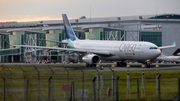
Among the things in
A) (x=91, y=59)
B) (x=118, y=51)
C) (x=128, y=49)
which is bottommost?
(x=91, y=59)

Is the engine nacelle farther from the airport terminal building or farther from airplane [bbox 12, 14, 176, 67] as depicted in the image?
the airport terminal building

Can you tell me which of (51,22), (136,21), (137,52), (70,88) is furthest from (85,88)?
(51,22)

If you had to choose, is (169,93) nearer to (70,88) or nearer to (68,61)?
(70,88)

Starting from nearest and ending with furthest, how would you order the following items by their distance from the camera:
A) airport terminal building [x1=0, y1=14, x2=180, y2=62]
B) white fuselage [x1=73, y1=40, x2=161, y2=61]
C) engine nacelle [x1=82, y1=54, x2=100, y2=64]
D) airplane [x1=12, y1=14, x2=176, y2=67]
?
white fuselage [x1=73, y1=40, x2=161, y2=61], airplane [x1=12, y1=14, x2=176, y2=67], engine nacelle [x1=82, y1=54, x2=100, y2=64], airport terminal building [x1=0, y1=14, x2=180, y2=62]

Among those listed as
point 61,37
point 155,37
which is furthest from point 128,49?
point 61,37

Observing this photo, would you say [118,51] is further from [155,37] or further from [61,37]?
[155,37]

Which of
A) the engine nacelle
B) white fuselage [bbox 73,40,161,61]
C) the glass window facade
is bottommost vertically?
the engine nacelle

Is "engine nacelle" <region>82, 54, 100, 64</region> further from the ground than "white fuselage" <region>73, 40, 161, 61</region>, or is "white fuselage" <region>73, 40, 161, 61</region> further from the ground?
"white fuselage" <region>73, 40, 161, 61</region>

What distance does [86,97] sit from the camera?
19641 mm

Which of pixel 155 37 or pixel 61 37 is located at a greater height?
pixel 61 37

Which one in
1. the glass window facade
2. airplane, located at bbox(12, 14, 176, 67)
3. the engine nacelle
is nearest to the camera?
airplane, located at bbox(12, 14, 176, 67)

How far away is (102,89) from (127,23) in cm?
8931

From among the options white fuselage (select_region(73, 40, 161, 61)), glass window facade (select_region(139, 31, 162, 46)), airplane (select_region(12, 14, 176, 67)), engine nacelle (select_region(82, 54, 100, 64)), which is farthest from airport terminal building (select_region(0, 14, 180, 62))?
engine nacelle (select_region(82, 54, 100, 64))

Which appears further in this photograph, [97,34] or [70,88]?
[97,34]
